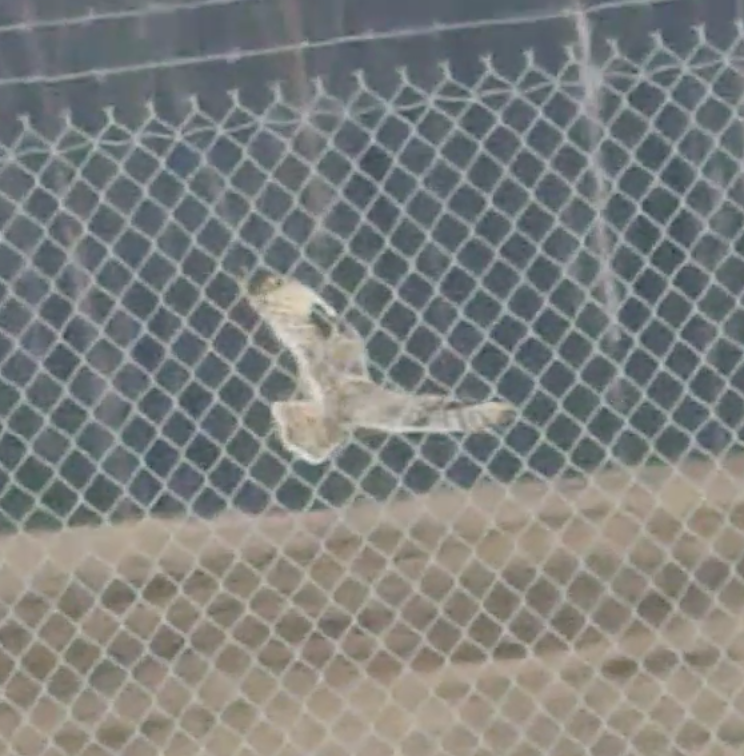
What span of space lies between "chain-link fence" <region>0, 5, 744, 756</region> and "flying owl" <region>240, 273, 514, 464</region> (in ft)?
0.28

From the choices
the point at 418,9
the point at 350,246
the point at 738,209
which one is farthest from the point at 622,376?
the point at 418,9

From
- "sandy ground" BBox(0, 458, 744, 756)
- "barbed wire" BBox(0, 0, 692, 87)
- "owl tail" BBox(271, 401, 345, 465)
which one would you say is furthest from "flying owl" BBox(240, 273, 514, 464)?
"barbed wire" BBox(0, 0, 692, 87)

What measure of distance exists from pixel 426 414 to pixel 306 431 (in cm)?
38

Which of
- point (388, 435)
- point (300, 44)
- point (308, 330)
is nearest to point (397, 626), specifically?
point (388, 435)

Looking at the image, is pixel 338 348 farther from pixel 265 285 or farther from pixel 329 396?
pixel 265 285

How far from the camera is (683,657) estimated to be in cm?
397

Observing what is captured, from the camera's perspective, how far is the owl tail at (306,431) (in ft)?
11.6

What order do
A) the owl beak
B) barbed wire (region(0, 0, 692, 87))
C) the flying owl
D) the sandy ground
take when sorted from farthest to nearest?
the owl beak
the sandy ground
the flying owl
barbed wire (region(0, 0, 692, 87))

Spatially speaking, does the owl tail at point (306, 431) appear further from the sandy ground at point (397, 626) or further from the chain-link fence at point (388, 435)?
the sandy ground at point (397, 626)

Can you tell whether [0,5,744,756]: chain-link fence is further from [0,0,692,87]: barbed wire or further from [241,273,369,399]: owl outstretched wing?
[0,0,692,87]: barbed wire

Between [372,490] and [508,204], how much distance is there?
0.81m

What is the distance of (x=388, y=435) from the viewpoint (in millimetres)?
4148

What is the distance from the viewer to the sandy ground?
3.87 metres

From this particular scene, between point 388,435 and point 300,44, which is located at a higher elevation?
point 300,44
